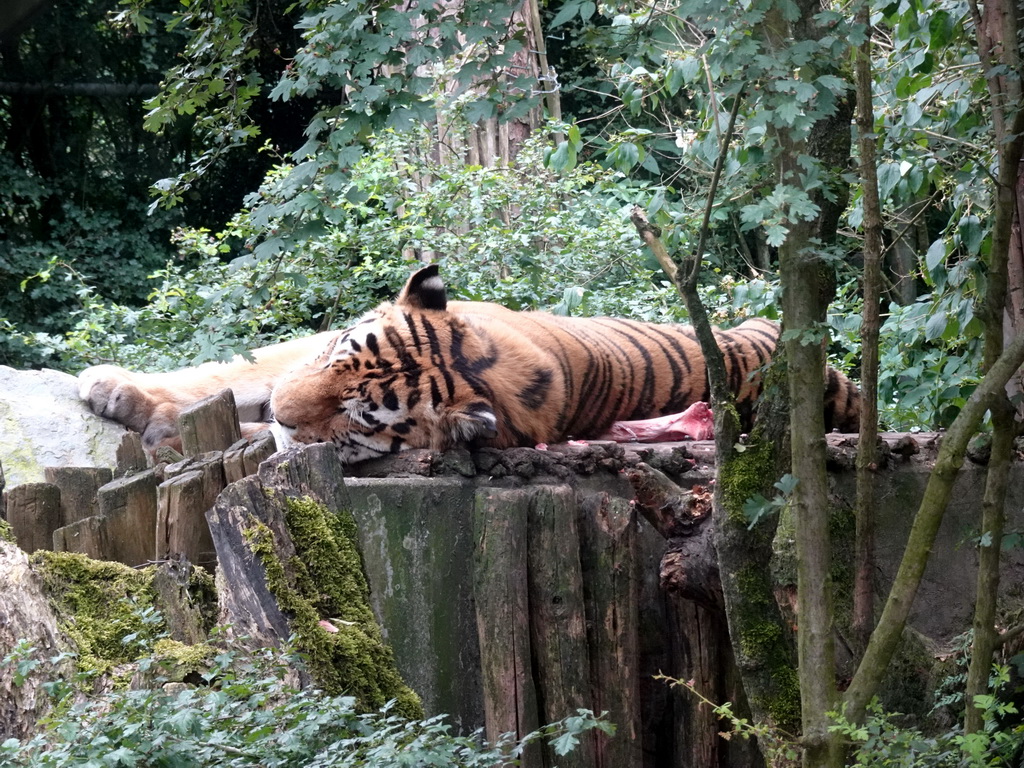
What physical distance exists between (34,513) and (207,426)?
0.69 m

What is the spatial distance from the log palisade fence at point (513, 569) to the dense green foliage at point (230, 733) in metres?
0.79

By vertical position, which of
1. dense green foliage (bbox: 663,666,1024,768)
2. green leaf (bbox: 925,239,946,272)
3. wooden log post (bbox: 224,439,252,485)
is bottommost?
dense green foliage (bbox: 663,666,1024,768)

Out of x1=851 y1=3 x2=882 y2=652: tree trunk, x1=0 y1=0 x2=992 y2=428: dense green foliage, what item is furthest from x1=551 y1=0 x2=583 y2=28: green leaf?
x1=851 y1=3 x2=882 y2=652: tree trunk

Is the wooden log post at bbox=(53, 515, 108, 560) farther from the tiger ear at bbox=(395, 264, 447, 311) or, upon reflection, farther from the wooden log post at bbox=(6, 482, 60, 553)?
the tiger ear at bbox=(395, 264, 447, 311)

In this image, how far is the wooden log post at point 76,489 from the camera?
4055 millimetres

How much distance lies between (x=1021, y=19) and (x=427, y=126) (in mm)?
5637

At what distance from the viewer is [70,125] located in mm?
12781

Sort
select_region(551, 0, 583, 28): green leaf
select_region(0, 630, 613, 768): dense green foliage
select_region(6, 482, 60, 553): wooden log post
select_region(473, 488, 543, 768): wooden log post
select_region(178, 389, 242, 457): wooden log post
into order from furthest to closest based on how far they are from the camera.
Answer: select_region(178, 389, 242, 457): wooden log post < select_region(6, 482, 60, 553): wooden log post < select_region(473, 488, 543, 768): wooden log post < select_region(551, 0, 583, 28): green leaf < select_region(0, 630, 613, 768): dense green foliage

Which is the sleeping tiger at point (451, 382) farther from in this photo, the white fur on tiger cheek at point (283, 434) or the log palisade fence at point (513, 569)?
the log palisade fence at point (513, 569)

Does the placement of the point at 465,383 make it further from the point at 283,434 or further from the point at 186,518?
the point at 186,518

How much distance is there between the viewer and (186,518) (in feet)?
12.0

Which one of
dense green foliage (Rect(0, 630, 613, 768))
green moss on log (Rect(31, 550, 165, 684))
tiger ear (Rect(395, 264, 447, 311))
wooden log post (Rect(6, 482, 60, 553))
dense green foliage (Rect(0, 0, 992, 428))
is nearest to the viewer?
dense green foliage (Rect(0, 630, 613, 768))

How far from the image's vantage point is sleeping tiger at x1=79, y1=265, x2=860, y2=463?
157 inches

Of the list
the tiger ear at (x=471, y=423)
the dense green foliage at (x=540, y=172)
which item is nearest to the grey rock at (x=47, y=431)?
the dense green foliage at (x=540, y=172)
